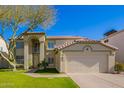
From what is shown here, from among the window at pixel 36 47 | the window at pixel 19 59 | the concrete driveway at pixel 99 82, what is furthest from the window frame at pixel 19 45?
the concrete driveway at pixel 99 82

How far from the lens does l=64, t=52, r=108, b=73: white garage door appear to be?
87.7ft

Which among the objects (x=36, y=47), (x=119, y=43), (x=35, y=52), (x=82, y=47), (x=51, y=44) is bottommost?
(x=35, y=52)

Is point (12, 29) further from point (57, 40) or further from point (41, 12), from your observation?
point (57, 40)

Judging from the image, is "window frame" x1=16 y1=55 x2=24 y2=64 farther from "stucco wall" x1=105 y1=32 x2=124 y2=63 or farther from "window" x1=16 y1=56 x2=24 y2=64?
"stucco wall" x1=105 y1=32 x2=124 y2=63

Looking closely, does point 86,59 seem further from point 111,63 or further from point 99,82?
point 99,82

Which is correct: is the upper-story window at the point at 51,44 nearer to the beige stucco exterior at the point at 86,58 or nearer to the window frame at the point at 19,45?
the window frame at the point at 19,45

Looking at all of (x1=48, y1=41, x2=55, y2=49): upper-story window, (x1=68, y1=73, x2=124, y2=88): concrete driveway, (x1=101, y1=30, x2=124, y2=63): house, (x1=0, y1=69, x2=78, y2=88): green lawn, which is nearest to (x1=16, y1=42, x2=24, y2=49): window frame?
(x1=48, y1=41, x2=55, y2=49): upper-story window

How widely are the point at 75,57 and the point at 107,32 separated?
32156mm

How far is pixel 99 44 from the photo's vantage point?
88.9 ft

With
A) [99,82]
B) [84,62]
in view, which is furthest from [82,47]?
[99,82]

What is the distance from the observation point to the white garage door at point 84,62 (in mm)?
26719

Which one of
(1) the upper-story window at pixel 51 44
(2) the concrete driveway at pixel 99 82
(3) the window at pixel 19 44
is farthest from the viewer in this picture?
(1) the upper-story window at pixel 51 44

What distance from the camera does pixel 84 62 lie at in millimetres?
26828
